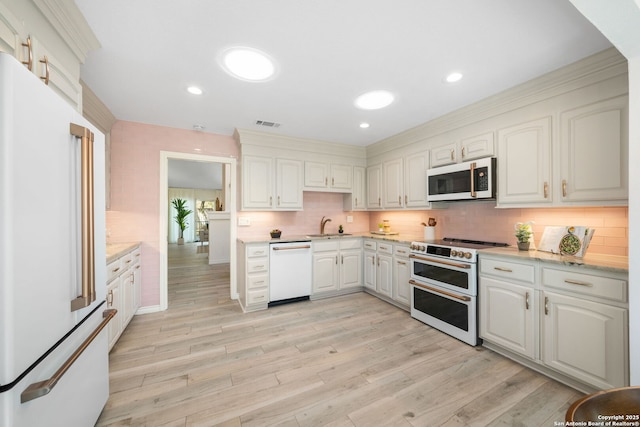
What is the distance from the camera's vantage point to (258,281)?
11.0 ft

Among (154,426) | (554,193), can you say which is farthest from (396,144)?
(154,426)

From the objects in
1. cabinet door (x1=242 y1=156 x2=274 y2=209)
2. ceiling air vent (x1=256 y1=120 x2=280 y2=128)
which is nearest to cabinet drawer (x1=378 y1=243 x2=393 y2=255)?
cabinet door (x1=242 y1=156 x2=274 y2=209)

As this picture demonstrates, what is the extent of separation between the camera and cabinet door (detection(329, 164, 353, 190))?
166 inches

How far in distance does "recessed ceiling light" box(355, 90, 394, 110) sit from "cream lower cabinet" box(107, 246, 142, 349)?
9.33ft

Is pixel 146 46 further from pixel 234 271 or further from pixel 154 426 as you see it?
pixel 234 271

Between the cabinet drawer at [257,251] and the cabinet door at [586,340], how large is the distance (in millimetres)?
2926

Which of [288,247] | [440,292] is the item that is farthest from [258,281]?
[440,292]

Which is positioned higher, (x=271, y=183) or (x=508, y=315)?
(x=271, y=183)

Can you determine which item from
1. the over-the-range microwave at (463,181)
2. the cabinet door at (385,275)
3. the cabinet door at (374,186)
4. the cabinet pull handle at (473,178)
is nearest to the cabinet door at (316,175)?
the cabinet door at (374,186)

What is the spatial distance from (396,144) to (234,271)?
10.4ft

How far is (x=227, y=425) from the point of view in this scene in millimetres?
1511

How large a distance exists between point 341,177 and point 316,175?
18.8 inches

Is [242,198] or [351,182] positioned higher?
[351,182]

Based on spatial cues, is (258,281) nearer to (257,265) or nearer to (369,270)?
(257,265)
